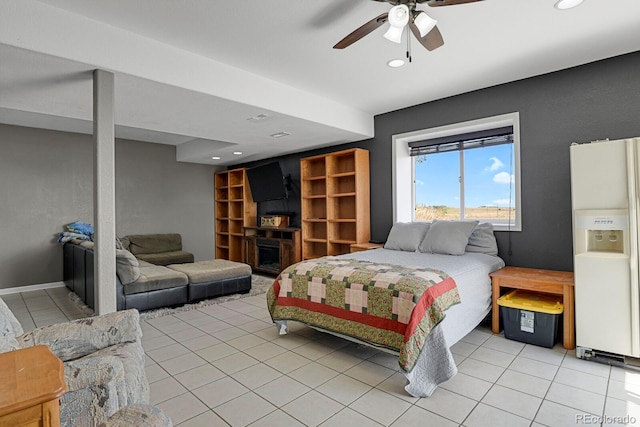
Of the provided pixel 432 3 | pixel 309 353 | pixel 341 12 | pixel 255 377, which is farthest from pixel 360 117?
pixel 255 377

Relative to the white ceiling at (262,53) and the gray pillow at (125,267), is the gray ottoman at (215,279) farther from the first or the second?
the white ceiling at (262,53)

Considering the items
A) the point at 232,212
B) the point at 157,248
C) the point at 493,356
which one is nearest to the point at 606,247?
the point at 493,356

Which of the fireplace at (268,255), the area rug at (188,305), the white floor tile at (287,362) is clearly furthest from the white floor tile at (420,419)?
the fireplace at (268,255)

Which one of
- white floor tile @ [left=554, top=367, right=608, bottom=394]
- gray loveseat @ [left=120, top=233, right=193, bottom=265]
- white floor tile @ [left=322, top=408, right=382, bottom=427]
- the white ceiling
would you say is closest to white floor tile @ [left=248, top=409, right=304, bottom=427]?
white floor tile @ [left=322, top=408, right=382, bottom=427]

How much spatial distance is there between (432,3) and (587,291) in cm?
247

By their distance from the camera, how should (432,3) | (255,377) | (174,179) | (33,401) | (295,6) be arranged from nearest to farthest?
1. (33,401)
2. (432,3)
3. (295,6)
4. (255,377)
5. (174,179)

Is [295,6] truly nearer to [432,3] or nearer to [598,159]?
[432,3]

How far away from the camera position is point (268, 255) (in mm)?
6457

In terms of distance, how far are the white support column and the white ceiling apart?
0.21m

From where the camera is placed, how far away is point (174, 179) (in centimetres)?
690

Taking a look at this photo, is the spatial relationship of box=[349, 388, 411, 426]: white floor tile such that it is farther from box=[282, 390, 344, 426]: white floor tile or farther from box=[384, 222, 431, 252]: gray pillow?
box=[384, 222, 431, 252]: gray pillow

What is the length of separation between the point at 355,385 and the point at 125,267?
9.48ft

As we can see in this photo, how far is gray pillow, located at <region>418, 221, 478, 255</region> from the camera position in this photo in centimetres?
364

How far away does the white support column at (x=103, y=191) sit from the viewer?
8.38 feet
